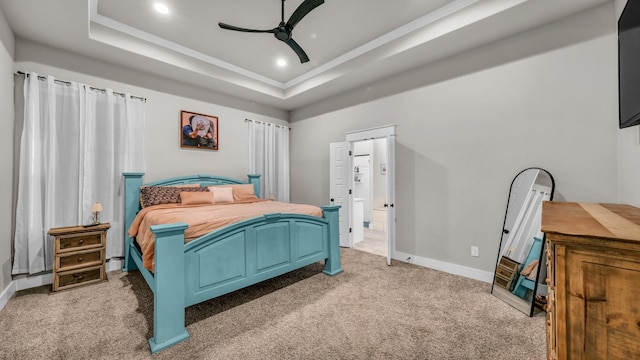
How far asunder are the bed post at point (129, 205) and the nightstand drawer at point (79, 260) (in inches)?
15.3

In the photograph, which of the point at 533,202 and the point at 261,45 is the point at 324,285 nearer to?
the point at 533,202

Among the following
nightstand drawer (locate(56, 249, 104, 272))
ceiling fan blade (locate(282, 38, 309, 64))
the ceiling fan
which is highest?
the ceiling fan

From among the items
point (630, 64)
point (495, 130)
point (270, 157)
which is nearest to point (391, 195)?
point (495, 130)

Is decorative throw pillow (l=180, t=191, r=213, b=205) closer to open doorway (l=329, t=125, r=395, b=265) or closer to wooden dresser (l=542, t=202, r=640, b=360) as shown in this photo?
open doorway (l=329, t=125, r=395, b=265)

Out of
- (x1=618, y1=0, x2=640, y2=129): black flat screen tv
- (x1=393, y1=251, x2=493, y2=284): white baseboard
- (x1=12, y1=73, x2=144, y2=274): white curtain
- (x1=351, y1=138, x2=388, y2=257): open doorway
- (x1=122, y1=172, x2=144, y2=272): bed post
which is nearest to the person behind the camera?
(x1=618, y1=0, x2=640, y2=129): black flat screen tv

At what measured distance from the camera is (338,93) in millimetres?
4633

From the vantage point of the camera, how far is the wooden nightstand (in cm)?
270

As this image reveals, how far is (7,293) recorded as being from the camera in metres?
2.52

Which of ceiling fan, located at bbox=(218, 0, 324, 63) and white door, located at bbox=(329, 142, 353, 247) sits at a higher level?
ceiling fan, located at bbox=(218, 0, 324, 63)

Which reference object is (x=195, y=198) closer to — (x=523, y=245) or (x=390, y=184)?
(x=390, y=184)

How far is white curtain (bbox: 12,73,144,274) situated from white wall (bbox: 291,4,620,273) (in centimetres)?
366

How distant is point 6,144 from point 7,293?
1500 millimetres

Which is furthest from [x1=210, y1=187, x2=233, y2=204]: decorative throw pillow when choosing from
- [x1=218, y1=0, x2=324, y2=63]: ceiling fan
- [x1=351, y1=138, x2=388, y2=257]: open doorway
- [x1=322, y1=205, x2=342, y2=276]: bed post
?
[x1=351, y1=138, x2=388, y2=257]: open doorway

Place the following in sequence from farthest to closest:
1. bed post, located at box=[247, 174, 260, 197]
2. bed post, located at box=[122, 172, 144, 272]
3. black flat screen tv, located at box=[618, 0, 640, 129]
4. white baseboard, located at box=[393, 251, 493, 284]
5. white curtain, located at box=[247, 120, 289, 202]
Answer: white curtain, located at box=[247, 120, 289, 202] < bed post, located at box=[247, 174, 260, 197] < bed post, located at box=[122, 172, 144, 272] < white baseboard, located at box=[393, 251, 493, 284] < black flat screen tv, located at box=[618, 0, 640, 129]
